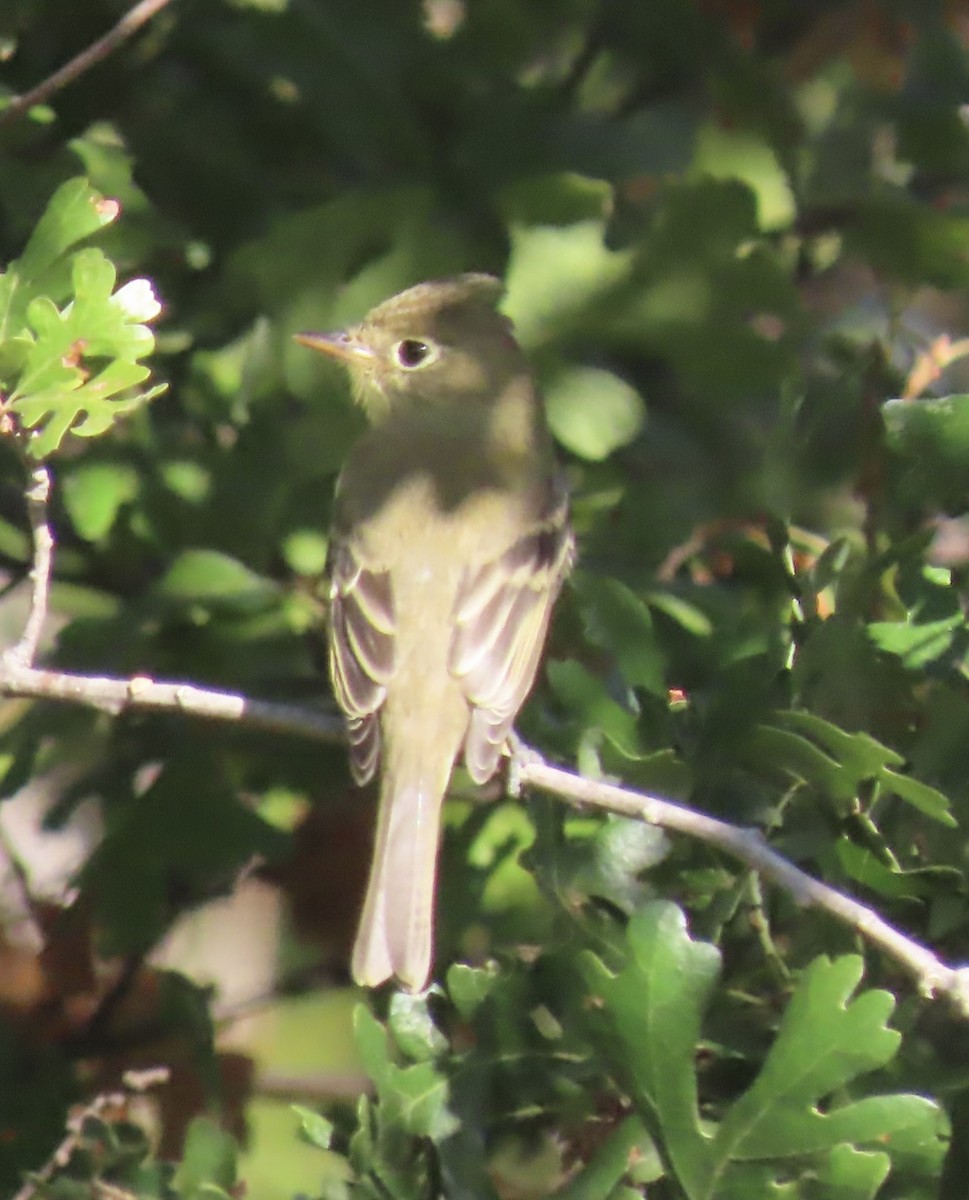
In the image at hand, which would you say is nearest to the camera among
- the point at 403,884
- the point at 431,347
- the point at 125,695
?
the point at 125,695

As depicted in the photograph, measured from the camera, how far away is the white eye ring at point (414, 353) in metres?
3.84

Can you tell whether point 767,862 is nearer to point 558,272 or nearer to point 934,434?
point 934,434

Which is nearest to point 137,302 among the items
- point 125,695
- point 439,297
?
point 125,695

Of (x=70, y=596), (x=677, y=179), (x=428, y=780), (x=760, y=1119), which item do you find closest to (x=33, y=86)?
(x=70, y=596)

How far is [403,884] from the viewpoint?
3.01 m

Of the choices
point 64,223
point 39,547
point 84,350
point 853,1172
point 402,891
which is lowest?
point 402,891

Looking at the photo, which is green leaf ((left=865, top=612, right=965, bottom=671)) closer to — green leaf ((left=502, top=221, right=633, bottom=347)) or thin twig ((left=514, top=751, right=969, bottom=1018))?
thin twig ((left=514, top=751, right=969, bottom=1018))

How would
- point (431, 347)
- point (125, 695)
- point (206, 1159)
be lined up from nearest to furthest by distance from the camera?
point (125, 695), point (206, 1159), point (431, 347)

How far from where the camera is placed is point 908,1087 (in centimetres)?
238

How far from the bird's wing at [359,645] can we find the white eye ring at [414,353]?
553mm

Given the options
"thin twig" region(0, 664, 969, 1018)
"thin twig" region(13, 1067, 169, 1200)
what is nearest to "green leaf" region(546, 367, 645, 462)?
"thin twig" region(0, 664, 969, 1018)

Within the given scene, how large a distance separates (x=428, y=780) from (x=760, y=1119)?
106cm

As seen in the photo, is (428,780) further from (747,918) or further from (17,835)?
(17,835)

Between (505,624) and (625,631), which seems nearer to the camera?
(625,631)
